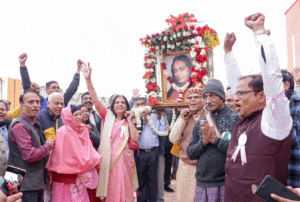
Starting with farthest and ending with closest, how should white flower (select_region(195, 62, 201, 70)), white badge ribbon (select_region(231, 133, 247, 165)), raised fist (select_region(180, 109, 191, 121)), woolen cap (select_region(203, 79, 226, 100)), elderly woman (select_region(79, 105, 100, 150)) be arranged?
white flower (select_region(195, 62, 201, 70)) → elderly woman (select_region(79, 105, 100, 150)) → raised fist (select_region(180, 109, 191, 121)) → woolen cap (select_region(203, 79, 226, 100)) → white badge ribbon (select_region(231, 133, 247, 165))

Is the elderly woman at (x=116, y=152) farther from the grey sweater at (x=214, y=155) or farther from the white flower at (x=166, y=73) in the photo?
the grey sweater at (x=214, y=155)

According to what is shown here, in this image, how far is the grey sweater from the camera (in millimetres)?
2777

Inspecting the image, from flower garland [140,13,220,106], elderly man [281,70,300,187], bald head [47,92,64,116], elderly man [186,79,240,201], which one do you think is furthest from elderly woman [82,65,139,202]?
elderly man [281,70,300,187]

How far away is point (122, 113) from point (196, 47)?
187 cm

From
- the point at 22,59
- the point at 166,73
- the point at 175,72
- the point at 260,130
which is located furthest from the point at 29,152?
the point at 175,72

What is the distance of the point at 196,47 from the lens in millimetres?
4945

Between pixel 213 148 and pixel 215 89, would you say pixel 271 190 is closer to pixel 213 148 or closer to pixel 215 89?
pixel 213 148

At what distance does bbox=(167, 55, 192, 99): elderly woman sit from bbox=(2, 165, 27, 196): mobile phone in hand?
3.76m

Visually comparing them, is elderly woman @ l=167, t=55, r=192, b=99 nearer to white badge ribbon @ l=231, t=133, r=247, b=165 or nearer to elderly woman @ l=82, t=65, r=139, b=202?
elderly woman @ l=82, t=65, r=139, b=202

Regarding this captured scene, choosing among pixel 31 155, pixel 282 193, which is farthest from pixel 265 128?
pixel 31 155

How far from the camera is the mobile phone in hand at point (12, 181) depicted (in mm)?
1672

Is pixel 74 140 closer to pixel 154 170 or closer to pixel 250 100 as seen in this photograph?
pixel 154 170

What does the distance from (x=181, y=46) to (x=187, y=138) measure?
200 centimetres

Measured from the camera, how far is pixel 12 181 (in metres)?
1.70
